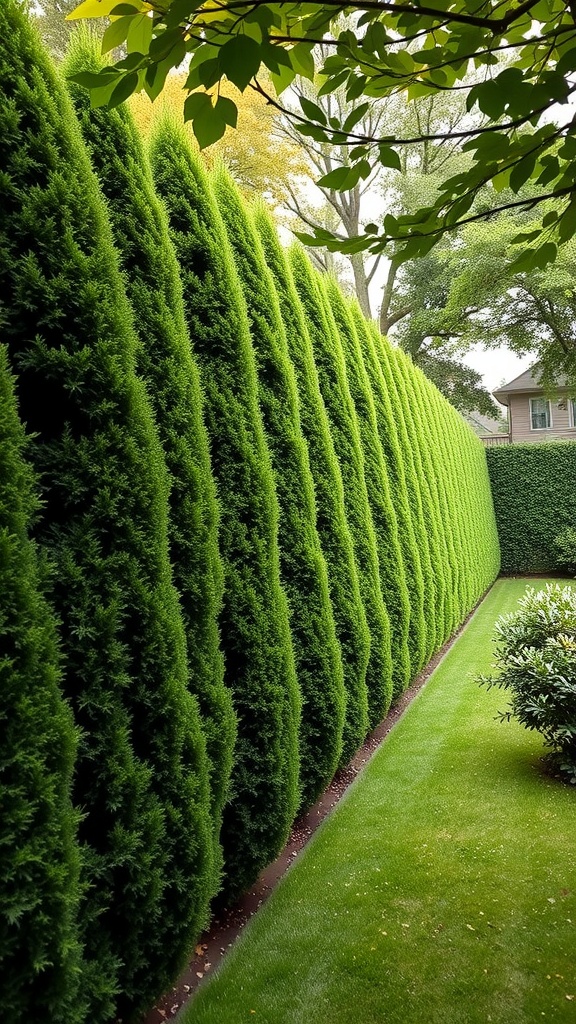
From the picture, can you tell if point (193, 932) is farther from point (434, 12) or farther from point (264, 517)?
point (434, 12)

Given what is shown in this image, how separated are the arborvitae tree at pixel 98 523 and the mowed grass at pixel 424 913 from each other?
0.71 meters

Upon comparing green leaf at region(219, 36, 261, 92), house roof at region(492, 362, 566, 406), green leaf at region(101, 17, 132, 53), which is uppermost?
house roof at region(492, 362, 566, 406)

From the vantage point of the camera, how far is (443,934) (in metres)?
3.16

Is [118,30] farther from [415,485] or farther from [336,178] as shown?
[415,485]

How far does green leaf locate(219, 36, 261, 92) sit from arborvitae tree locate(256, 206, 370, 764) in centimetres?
362

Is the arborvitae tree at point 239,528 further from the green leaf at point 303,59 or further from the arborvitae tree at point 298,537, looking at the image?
the green leaf at point 303,59

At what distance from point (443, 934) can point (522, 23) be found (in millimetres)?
3836

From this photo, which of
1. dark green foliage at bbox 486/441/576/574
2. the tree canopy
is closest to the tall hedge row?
the tree canopy

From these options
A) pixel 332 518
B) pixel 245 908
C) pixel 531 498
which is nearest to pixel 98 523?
pixel 245 908

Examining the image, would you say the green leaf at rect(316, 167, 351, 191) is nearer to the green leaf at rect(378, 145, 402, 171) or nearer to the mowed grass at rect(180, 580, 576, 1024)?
the green leaf at rect(378, 145, 402, 171)

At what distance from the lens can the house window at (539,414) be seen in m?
27.6

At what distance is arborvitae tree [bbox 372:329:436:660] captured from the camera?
26.0ft

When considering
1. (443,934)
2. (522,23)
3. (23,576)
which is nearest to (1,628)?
(23,576)

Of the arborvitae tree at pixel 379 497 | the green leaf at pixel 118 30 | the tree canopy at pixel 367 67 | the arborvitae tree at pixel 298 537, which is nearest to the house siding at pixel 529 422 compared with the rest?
the arborvitae tree at pixel 379 497
